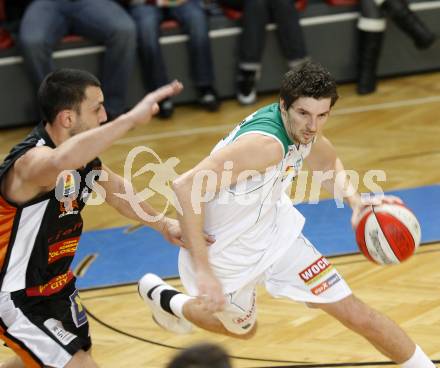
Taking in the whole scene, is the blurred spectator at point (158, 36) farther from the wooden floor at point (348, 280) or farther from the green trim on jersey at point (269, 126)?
the green trim on jersey at point (269, 126)

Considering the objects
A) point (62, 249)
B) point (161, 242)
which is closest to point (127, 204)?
point (62, 249)

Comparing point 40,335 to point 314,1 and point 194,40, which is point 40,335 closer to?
point 194,40

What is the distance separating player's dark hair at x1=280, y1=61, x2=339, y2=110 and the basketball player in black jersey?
81 centimetres

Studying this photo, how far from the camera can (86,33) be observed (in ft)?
30.4

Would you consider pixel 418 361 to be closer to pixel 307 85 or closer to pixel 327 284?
pixel 327 284

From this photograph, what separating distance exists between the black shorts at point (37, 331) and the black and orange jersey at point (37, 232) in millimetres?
49

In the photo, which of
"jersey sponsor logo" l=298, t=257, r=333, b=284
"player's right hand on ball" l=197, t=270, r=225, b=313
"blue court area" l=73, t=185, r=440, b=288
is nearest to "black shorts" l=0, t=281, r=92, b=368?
"player's right hand on ball" l=197, t=270, r=225, b=313

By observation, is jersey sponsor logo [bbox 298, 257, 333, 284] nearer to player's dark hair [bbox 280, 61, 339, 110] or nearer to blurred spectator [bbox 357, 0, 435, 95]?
player's dark hair [bbox 280, 61, 339, 110]

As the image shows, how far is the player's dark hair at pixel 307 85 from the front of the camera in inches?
171

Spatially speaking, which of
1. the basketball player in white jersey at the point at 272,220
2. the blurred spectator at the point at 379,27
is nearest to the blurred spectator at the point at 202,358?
the basketball player in white jersey at the point at 272,220

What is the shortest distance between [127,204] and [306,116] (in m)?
0.97

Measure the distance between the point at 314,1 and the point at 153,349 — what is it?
548cm

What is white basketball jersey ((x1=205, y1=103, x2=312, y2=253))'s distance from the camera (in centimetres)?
444

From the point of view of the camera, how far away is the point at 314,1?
10016mm
